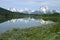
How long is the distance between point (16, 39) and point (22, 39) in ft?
2.26

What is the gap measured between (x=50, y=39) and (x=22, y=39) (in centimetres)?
420

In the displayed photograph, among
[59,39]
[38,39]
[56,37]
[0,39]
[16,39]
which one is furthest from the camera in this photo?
[0,39]

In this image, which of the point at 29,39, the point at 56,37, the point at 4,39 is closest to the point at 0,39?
the point at 4,39

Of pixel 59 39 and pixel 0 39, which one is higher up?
pixel 59 39

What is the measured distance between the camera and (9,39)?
22031 millimetres

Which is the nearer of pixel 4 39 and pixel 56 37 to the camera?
pixel 56 37

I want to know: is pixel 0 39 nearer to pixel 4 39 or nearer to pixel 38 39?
pixel 4 39

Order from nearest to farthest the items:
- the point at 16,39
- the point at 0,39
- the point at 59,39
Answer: the point at 59,39 < the point at 16,39 < the point at 0,39

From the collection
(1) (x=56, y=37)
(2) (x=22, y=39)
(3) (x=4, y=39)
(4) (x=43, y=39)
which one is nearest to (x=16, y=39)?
(2) (x=22, y=39)

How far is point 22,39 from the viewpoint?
70.1 ft

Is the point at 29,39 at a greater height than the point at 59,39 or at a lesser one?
lesser

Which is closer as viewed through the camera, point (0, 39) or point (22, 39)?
point (22, 39)

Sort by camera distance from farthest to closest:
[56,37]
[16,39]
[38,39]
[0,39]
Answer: [0,39], [16,39], [38,39], [56,37]

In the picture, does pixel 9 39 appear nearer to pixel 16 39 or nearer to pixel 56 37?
pixel 16 39
